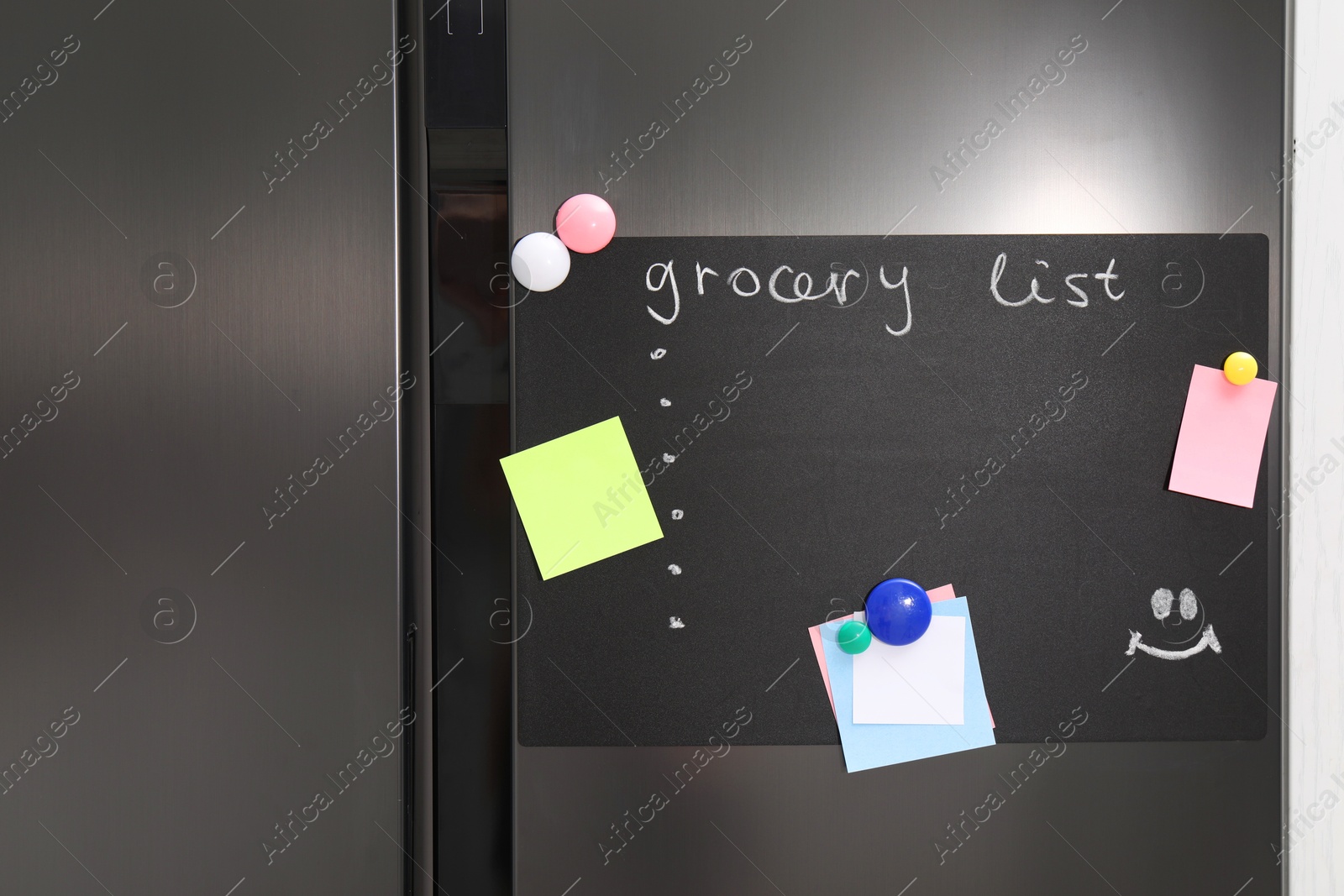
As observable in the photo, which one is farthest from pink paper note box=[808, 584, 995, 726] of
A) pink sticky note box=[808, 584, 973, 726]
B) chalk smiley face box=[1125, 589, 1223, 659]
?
chalk smiley face box=[1125, 589, 1223, 659]

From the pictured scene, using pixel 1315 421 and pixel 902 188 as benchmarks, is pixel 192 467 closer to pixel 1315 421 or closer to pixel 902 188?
pixel 902 188

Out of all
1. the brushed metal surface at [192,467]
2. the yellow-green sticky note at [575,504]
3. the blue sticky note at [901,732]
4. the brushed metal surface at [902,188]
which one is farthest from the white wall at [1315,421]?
the brushed metal surface at [192,467]

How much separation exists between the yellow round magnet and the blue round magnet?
0.31 metres

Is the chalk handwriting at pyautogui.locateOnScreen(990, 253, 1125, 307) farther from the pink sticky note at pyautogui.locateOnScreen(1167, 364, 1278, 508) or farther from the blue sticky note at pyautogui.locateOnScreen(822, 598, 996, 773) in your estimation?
the blue sticky note at pyautogui.locateOnScreen(822, 598, 996, 773)

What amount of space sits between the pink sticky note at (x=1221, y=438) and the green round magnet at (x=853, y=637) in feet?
0.94

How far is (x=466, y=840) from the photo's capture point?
0.65 m

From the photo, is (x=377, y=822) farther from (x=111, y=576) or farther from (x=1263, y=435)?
(x=1263, y=435)

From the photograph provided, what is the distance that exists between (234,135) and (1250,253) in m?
0.84

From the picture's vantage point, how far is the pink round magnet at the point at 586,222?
612mm

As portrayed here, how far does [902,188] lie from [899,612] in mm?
351

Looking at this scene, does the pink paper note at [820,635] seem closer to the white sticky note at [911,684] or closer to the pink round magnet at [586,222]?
the white sticky note at [911,684]

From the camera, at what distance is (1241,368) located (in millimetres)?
616

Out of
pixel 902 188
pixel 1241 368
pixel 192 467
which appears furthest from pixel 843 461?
pixel 192 467

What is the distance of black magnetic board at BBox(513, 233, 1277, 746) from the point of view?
24.4 inches
